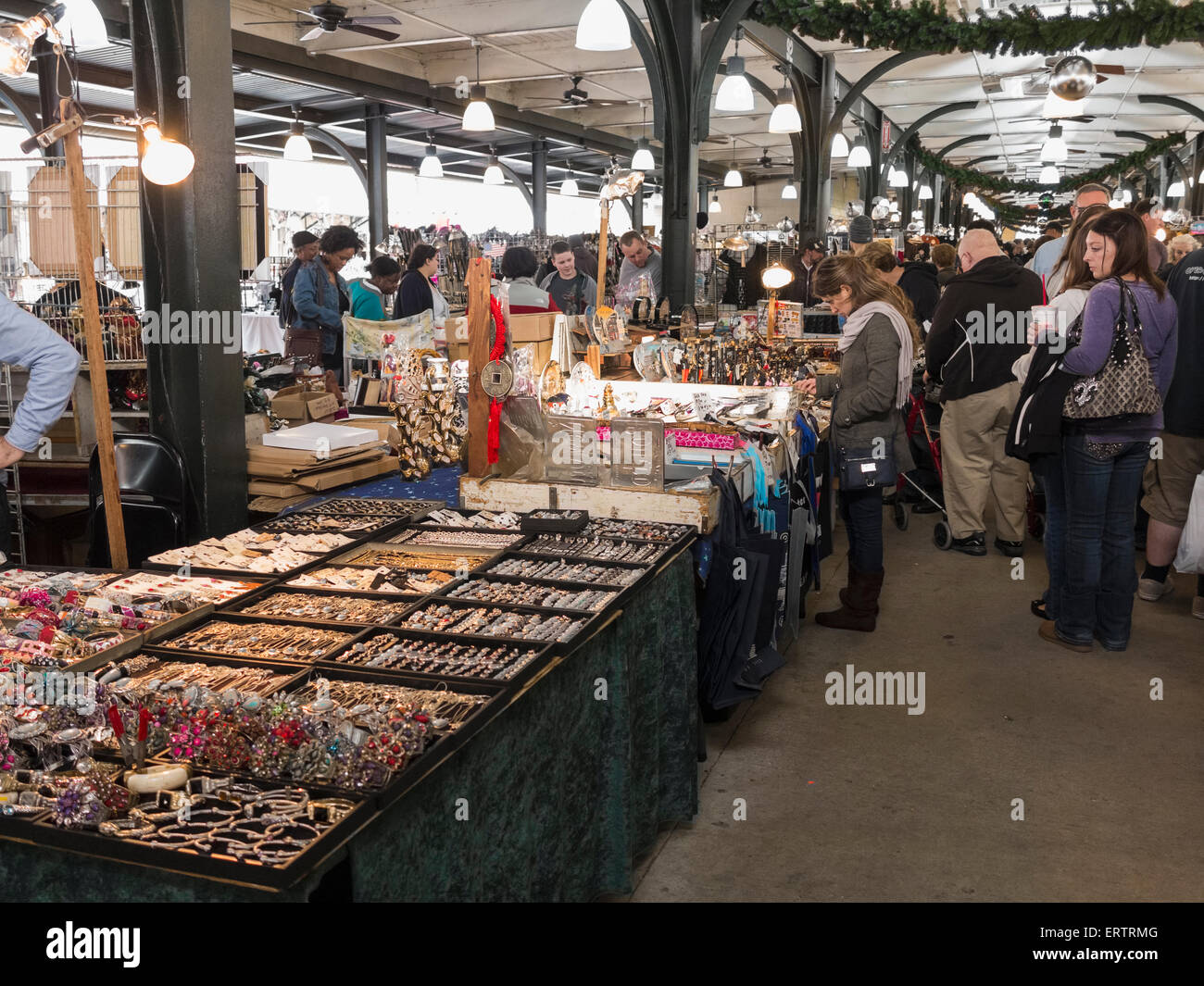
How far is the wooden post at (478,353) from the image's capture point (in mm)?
3424

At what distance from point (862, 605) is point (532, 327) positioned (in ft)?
6.37

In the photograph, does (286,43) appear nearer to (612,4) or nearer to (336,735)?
(612,4)

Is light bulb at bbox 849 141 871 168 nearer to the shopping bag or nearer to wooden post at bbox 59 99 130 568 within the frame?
the shopping bag

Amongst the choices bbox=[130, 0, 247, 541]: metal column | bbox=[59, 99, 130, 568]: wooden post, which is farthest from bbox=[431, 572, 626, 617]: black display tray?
bbox=[130, 0, 247, 541]: metal column

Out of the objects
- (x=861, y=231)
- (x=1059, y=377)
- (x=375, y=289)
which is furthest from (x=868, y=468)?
(x=861, y=231)

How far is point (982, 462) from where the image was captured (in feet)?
20.0

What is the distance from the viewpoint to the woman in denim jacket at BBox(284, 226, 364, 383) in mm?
7426

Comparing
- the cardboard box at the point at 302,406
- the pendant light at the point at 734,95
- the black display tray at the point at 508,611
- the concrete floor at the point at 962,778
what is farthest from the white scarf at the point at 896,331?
the pendant light at the point at 734,95

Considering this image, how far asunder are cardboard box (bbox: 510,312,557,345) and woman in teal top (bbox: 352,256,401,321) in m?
3.19

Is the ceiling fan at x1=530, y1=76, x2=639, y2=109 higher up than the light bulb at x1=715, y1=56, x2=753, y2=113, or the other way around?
the ceiling fan at x1=530, y1=76, x2=639, y2=109

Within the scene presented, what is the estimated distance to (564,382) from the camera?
4.60 meters

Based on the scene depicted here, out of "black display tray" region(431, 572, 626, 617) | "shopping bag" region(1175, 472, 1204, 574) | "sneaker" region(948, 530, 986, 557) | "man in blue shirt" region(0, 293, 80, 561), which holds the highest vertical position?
"man in blue shirt" region(0, 293, 80, 561)

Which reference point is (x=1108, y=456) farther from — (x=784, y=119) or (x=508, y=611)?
(x=784, y=119)

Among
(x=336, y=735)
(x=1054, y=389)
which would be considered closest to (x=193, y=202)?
(x=336, y=735)
